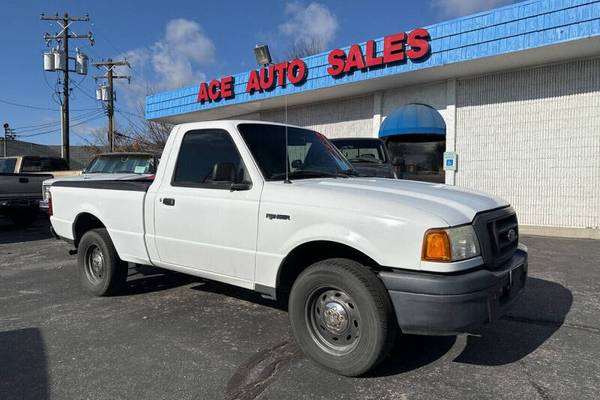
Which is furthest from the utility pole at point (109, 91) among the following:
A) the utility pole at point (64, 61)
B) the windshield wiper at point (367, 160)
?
the windshield wiper at point (367, 160)

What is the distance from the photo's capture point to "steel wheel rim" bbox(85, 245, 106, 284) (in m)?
5.65

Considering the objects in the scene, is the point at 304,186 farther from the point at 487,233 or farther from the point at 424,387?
the point at 424,387

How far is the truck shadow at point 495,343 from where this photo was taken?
3.70m

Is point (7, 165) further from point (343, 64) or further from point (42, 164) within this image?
point (343, 64)

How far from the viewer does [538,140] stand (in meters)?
11.2

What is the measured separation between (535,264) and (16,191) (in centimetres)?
1167

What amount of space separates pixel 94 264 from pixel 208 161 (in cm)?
242

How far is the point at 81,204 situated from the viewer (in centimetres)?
567

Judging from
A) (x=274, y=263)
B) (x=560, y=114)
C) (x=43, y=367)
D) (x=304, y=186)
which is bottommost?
(x=43, y=367)

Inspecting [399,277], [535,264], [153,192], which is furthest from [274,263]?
[535,264]

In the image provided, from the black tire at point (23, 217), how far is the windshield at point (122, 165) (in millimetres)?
2919

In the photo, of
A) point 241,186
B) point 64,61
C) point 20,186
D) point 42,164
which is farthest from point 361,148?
point 64,61

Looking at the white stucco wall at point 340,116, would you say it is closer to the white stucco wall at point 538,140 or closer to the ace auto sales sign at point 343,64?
the ace auto sales sign at point 343,64

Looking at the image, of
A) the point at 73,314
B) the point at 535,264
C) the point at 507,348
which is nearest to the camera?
the point at 507,348
